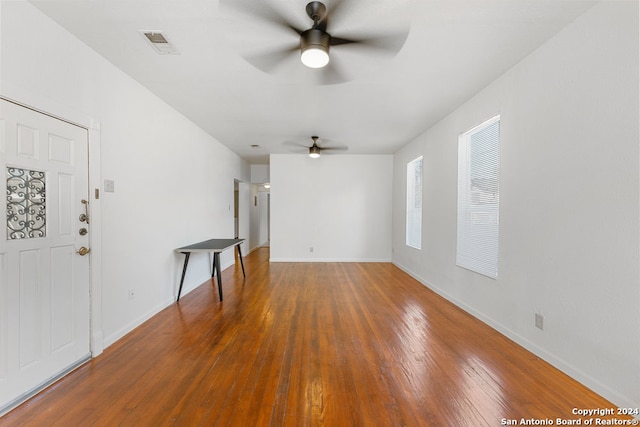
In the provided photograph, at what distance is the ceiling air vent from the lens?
205 cm

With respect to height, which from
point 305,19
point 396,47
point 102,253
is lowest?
point 102,253

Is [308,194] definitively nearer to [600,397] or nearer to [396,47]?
[396,47]

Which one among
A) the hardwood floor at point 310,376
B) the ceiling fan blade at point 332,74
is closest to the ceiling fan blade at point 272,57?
the ceiling fan blade at point 332,74

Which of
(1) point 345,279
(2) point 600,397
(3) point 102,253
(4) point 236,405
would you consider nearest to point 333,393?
(4) point 236,405

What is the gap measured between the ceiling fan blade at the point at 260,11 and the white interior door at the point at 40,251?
→ 1555 mm

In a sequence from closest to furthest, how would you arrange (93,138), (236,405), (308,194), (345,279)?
(236,405) → (93,138) → (345,279) → (308,194)

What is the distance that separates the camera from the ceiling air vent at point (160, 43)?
2.05 meters

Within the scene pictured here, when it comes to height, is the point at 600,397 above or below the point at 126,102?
below

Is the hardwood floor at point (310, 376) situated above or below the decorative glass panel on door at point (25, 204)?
below

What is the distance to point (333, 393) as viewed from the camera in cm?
180

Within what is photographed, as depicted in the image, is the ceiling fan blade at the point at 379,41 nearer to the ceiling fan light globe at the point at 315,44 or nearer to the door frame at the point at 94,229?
the ceiling fan light globe at the point at 315,44

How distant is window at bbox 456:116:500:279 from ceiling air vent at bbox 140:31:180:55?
3172 mm

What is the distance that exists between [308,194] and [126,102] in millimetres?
4223

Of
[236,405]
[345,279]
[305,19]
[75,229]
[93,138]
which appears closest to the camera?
[236,405]
